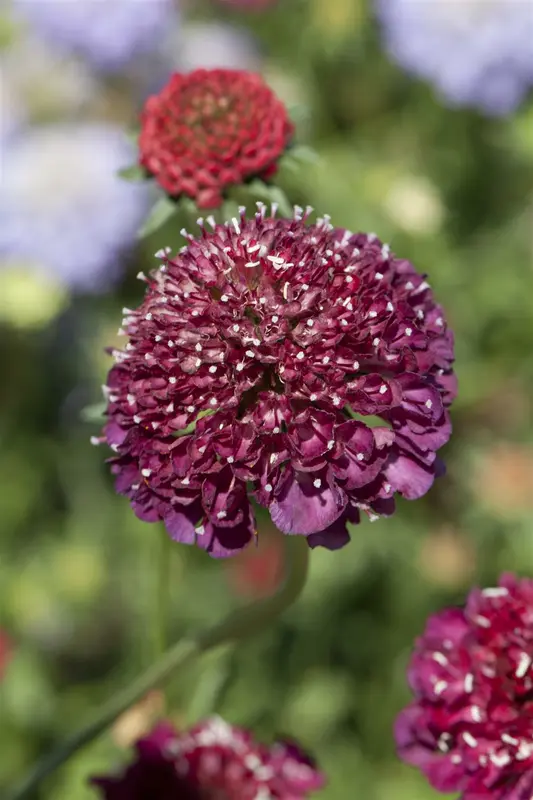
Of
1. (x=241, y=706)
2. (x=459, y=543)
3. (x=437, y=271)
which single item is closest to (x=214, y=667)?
(x=241, y=706)

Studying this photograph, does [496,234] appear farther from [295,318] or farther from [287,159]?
[295,318]

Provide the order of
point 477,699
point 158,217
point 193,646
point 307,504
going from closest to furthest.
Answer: point 307,504 → point 477,699 → point 193,646 → point 158,217

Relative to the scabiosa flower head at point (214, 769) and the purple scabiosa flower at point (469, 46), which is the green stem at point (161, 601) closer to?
the scabiosa flower head at point (214, 769)

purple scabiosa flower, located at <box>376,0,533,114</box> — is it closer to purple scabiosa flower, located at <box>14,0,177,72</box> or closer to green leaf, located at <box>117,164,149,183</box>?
purple scabiosa flower, located at <box>14,0,177,72</box>

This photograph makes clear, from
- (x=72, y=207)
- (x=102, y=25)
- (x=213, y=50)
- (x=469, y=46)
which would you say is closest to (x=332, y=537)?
(x=72, y=207)

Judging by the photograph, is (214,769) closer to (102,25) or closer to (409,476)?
(409,476)

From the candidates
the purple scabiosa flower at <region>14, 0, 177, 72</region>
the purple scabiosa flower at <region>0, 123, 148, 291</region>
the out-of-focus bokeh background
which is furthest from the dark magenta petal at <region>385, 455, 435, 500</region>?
the purple scabiosa flower at <region>14, 0, 177, 72</region>
